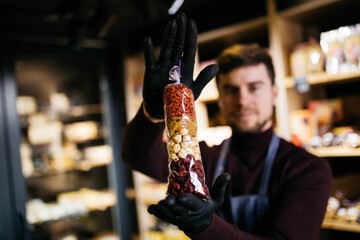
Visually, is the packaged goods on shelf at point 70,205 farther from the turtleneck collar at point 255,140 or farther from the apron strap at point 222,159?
the turtleneck collar at point 255,140

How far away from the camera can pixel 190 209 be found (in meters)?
0.68

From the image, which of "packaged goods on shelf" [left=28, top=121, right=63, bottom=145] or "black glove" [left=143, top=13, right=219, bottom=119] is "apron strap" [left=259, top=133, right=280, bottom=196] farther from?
"packaged goods on shelf" [left=28, top=121, right=63, bottom=145]

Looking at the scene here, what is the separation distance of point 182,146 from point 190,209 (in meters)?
0.14

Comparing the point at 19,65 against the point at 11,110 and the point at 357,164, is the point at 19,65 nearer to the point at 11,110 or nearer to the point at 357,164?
the point at 11,110

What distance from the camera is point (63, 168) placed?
328 centimetres

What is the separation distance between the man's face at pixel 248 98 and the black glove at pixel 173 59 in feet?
1.85

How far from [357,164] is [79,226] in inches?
112

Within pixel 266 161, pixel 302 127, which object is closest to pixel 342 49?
pixel 302 127

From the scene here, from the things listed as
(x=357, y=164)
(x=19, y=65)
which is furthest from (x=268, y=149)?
(x=19, y=65)

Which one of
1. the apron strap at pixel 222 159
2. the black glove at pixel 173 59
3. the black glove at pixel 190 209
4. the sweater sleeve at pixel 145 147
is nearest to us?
the black glove at pixel 190 209

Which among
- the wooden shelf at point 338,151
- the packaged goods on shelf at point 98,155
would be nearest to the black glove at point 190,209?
the wooden shelf at point 338,151

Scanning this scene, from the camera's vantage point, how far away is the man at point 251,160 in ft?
3.68

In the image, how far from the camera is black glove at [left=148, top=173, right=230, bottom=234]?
66cm

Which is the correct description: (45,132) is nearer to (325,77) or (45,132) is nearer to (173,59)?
(325,77)
